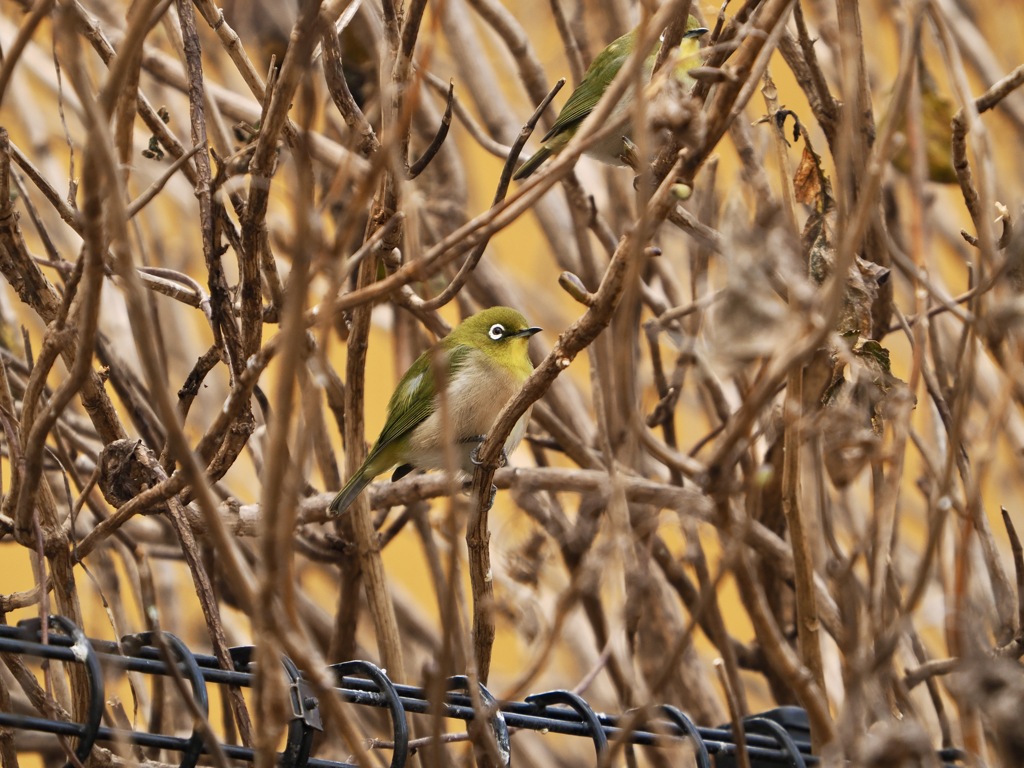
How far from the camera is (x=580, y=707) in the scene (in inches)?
117

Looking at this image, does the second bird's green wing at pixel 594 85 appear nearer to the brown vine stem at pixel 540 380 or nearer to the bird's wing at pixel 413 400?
the bird's wing at pixel 413 400

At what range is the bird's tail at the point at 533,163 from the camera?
20.7ft

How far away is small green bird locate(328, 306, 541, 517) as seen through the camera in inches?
241

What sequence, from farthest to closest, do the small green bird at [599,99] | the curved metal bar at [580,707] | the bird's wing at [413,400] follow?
the bird's wing at [413,400]
the small green bird at [599,99]
the curved metal bar at [580,707]

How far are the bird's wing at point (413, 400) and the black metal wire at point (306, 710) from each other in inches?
120

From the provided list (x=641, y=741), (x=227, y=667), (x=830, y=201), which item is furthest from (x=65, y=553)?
(x=830, y=201)

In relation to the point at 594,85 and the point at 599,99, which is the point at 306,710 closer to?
the point at 599,99

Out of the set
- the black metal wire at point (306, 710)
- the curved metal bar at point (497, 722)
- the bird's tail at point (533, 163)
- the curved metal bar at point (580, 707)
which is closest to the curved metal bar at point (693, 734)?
the black metal wire at point (306, 710)

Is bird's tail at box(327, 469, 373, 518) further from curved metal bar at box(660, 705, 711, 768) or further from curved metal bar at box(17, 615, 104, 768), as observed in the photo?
curved metal bar at box(17, 615, 104, 768)

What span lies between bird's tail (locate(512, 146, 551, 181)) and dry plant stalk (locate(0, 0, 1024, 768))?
0.32 metres

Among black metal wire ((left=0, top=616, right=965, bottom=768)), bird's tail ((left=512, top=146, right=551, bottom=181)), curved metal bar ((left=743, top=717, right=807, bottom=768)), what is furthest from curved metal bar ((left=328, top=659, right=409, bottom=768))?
bird's tail ((left=512, top=146, right=551, bottom=181))

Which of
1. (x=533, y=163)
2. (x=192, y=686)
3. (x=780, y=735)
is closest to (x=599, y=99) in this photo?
(x=533, y=163)

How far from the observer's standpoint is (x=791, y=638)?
5.51m

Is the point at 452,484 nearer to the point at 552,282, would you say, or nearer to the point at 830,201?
the point at 830,201
